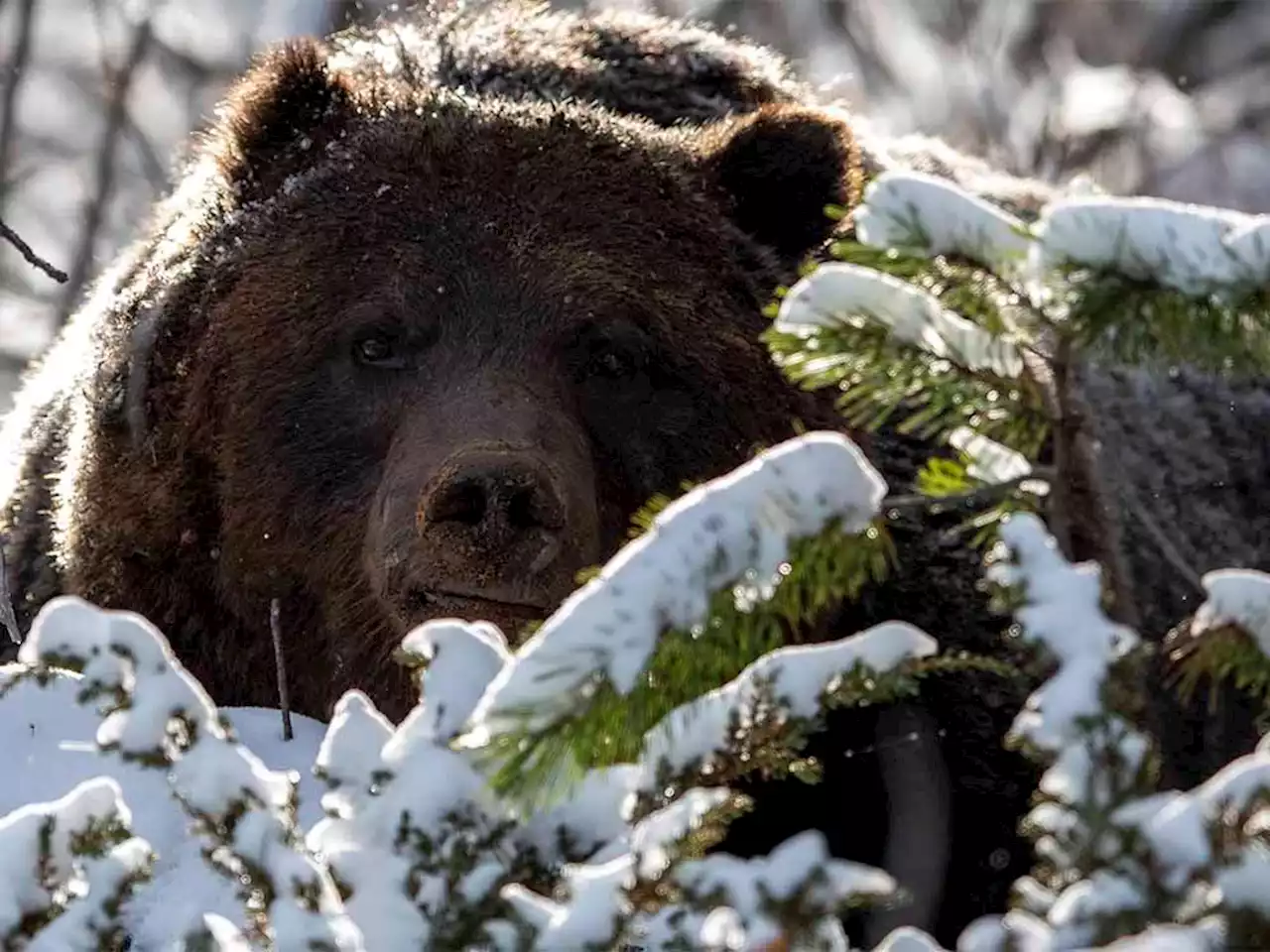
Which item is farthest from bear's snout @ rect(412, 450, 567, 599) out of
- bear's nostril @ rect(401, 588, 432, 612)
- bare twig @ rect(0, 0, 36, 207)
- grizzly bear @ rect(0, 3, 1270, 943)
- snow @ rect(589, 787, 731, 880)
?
bare twig @ rect(0, 0, 36, 207)

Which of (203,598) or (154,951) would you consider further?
(203,598)

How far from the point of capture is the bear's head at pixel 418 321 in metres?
4.82

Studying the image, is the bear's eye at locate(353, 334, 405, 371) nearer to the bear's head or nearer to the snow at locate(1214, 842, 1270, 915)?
the bear's head

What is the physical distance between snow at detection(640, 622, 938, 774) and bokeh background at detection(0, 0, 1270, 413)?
28.9ft

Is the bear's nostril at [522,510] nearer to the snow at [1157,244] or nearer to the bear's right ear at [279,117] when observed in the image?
the bear's right ear at [279,117]

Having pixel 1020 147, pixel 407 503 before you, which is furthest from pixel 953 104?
pixel 407 503

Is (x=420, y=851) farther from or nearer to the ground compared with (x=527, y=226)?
nearer to the ground

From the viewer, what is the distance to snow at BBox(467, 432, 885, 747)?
2213 millimetres

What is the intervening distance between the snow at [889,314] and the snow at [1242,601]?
1.25 feet

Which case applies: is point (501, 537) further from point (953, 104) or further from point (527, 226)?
point (953, 104)

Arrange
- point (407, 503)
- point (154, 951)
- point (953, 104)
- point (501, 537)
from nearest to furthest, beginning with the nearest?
point (154, 951) → point (501, 537) → point (407, 503) → point (953, 104)

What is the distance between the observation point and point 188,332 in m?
4.95

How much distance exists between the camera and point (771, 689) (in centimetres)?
244

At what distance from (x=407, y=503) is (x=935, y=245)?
2070 mm
